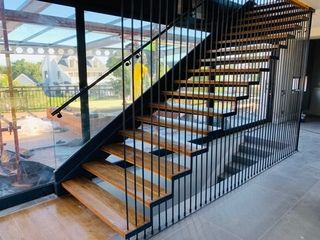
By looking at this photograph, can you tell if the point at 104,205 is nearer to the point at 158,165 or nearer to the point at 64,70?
the point at 158,165

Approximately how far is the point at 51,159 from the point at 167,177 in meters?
1.61

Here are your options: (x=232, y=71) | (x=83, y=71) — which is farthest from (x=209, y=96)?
(x=83, y=71)

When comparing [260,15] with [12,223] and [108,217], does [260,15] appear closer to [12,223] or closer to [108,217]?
[108,217]

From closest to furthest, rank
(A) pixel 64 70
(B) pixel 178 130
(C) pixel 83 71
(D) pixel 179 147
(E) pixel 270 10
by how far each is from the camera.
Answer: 1. (D) pixel 179 147
2. (B) pixel 178 130
3. (A) pixel 64 70
4. (C) pixel 83 71
5. (E) pixel 270 10

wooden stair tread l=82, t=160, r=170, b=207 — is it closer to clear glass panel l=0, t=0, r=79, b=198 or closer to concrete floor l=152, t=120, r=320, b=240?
concrete floor l=152, t=120, r=320, b=240

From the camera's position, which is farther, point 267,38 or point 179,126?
point 267,38

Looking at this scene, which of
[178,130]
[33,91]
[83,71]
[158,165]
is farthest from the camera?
[83,71]

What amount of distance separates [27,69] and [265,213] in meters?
2.95

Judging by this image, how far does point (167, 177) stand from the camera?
214 centimetres

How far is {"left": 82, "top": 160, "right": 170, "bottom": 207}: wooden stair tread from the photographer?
2.07m

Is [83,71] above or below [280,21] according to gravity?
below

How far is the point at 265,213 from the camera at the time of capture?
2.41 metres

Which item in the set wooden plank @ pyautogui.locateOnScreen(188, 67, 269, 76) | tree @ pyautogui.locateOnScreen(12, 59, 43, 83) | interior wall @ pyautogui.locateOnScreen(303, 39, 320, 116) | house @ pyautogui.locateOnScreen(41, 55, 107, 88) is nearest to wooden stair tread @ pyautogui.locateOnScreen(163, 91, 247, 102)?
wooden plank @ pyautogui.locateOnScreen(188, 67, 269, 76)

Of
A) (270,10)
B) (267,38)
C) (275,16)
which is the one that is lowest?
(267,38)
